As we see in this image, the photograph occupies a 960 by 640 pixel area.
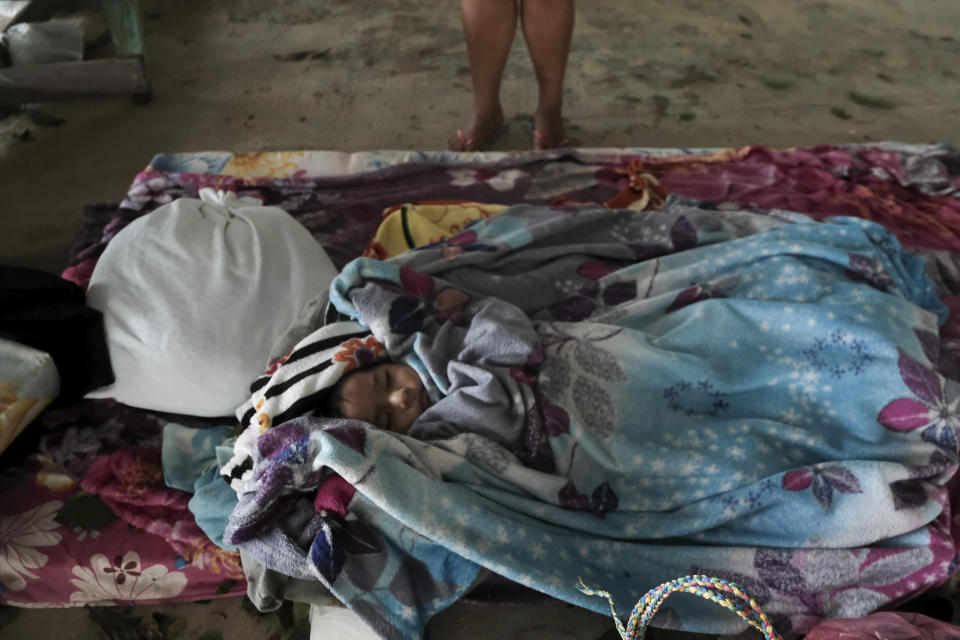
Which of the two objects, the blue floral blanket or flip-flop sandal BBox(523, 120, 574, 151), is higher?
flip-flop sandal BBox(523, 120, 574, 151)

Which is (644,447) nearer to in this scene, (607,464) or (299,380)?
(607,464)

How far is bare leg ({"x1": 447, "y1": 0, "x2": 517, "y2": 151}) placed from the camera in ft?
6.45

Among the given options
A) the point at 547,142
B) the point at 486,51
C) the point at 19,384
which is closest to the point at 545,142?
the point at 547,142

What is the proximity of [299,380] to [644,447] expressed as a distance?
571 mm

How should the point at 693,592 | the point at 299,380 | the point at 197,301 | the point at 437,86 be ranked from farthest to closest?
1. the point at 437,86
2. the point at 197,301
3. the point at 299,380
4. the point at 693,592

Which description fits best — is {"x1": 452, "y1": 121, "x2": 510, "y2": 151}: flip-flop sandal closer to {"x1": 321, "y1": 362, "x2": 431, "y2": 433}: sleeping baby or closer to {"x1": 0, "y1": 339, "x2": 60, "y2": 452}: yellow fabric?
{"x1": 321, "y1": 362, "x2": 431, "y2": 433}: sleeping baby

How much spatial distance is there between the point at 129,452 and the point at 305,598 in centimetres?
46

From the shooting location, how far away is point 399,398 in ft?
3.97

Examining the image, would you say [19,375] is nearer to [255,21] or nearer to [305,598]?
[305,598]

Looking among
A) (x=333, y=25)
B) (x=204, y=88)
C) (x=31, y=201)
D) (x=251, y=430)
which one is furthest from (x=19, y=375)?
(x=333, y=25)

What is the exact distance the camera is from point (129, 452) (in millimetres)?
1332

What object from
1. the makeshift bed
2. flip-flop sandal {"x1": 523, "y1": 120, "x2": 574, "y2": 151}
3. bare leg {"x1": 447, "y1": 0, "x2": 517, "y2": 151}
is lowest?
the makeshift bed

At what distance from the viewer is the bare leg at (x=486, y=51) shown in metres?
1.97

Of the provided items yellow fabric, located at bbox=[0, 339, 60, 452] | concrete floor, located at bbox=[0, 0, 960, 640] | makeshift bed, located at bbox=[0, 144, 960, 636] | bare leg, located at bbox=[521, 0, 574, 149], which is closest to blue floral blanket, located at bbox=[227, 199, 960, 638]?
makeshift bed, located at bbox=[0, 144, 960, 636]
